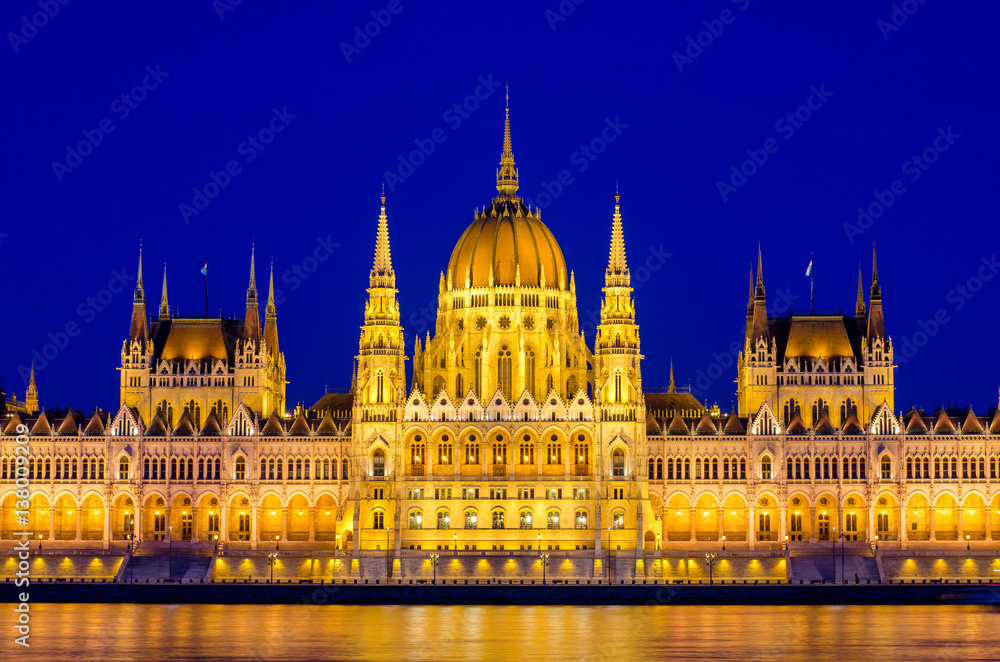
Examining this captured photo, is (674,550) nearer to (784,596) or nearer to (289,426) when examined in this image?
(784,596)

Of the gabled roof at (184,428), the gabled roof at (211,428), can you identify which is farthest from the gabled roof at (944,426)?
the gabled roof at (184,428)

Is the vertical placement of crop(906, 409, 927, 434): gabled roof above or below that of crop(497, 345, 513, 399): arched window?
below

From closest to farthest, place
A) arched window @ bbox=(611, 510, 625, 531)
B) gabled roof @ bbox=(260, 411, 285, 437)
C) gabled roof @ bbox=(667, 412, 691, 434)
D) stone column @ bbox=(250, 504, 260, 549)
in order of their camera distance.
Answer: arched window @ bbox=(611, 510, 625, 531) < stone column @ bbox=(250, 504, 260, 549) < gabled roof @ bbox=(667, 412, 691, 434) < gabled roof @ bbox=(260, 411, 285, 437)

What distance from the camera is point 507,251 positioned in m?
190

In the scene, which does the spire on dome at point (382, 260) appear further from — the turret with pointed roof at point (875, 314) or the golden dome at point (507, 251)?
the turret with pointed roof at point (875, 314)

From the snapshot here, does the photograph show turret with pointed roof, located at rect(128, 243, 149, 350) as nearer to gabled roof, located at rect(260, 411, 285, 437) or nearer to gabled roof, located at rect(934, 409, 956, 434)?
gabled roof, located at rect(260, 411, 285, 437)

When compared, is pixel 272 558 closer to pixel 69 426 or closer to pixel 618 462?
pixel 69 426

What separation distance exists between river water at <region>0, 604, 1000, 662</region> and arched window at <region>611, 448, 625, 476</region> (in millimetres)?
24085

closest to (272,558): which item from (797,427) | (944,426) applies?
(797,427)

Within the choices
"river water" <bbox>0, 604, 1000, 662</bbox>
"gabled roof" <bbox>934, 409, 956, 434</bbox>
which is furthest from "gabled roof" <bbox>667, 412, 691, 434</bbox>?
"river water" <bbox>0, 604, 1000, 662</bbox>

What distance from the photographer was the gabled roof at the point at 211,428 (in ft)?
595

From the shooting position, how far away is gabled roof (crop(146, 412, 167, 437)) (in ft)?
595

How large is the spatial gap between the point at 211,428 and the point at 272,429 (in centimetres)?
553

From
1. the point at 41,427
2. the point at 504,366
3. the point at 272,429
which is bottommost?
the point at 272,429
